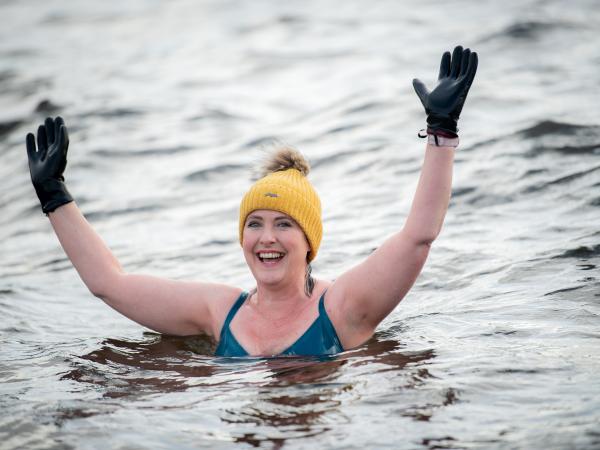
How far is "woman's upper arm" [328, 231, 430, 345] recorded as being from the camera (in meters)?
4.93

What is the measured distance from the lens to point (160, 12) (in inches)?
929

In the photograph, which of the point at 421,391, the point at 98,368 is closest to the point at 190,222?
the point at 98,368

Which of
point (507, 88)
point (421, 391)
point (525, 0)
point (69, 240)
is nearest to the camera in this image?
point (421, 391)

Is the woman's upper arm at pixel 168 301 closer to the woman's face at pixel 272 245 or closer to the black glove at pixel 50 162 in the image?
the woman's face at pixel 272 245

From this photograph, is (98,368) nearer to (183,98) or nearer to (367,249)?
(367,249)

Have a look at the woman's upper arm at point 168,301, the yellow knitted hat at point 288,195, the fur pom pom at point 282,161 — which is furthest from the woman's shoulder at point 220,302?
the fur pom pom at point 282,161

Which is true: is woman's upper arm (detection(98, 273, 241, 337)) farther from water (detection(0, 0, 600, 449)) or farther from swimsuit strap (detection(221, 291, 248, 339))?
water (detection(0, 0, 600, 449))

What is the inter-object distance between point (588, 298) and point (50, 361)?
137 inches

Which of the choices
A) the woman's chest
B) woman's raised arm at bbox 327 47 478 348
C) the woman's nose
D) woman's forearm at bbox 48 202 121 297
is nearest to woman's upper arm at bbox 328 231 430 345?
woman's raised arm at bbox 327 47 478 348

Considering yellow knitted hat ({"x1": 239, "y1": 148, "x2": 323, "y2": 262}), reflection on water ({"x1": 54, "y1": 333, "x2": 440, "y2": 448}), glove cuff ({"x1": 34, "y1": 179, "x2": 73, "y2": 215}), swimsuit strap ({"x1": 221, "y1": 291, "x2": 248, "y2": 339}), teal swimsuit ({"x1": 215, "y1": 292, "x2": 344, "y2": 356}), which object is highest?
glove cuff ({"x1": 34, "y1": 179, "x2": 73, "y2": 215})

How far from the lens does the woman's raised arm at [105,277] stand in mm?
5645

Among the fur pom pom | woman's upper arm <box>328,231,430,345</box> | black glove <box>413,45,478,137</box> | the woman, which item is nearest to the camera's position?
black glove <box>413,45,478,137</box>

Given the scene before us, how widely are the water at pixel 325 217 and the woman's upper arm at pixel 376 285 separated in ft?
0.71

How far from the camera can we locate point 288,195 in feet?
18.0
